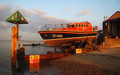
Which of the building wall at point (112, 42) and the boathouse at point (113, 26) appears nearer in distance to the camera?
the building wall at point (112, 42)

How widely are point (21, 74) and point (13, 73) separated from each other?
0.87 m

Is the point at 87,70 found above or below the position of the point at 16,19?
below

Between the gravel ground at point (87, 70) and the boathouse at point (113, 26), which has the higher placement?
the boathouse at point (113, 26)

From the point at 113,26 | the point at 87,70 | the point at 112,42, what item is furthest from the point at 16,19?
the point at 113,26

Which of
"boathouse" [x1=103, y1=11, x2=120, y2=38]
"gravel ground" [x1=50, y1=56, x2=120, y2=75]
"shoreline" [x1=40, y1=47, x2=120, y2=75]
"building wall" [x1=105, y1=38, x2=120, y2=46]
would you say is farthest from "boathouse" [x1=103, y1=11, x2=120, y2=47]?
"gravel ground" [x1=50, y1=56, x2=120, y2=75]

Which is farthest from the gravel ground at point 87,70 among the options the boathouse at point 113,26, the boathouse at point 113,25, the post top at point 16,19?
the boathouse at point 113,26

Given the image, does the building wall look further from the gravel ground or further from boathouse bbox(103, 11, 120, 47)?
the gravel ground

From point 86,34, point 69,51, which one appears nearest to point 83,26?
point 86,34

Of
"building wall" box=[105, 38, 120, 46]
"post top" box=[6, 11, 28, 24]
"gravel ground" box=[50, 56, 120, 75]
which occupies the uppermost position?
"post top" box=[6, 11, 28, 24]

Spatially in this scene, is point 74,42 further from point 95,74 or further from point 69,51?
point 95,74

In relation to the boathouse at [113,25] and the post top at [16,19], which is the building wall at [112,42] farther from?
the post top at [16,19]

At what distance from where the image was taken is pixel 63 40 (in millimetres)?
14039

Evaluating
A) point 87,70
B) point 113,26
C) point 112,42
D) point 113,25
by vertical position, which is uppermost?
point 113,25

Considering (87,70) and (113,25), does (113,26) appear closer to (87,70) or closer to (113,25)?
(113,25)
